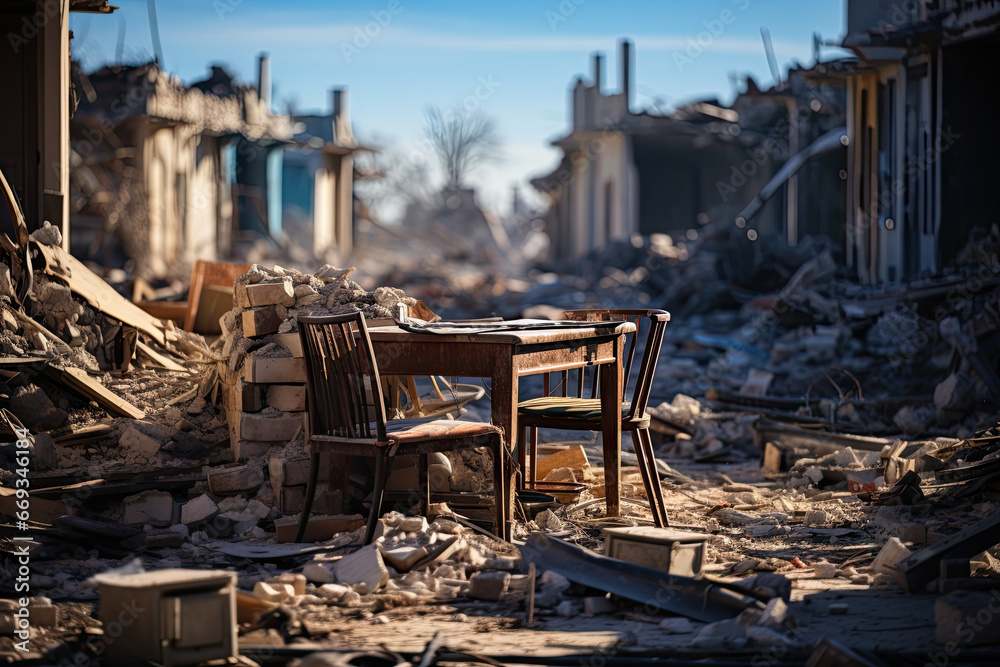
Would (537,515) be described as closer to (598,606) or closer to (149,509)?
(598,606)

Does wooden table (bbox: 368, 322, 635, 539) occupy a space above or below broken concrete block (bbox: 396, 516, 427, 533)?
above

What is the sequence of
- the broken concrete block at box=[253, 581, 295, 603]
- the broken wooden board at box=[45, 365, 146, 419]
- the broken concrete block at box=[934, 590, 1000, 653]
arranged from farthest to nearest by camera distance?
the broken wooden board at box=[45, 365, 146, 419] < the broken concrete block at box=[253, 581, 295, 603] < the broken concrete block at box=[934, 590, 1000, 653]

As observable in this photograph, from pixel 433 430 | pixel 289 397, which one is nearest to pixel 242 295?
pixel 289 397

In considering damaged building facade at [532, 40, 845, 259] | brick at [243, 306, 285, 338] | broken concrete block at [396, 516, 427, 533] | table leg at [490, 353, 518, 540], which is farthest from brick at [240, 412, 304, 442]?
damaged building facade at [532, 40, 845, 259]

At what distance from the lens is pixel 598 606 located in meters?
3.68

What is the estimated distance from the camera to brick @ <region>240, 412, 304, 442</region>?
5223 millimetres

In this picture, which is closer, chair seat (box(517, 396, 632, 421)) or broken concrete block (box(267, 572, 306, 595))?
broken concrete block (box(267, 572, 306, 595))

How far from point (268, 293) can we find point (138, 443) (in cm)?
111

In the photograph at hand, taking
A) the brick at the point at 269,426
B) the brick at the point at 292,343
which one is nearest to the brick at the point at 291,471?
the brick at the point at 269,426

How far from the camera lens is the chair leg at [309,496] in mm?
4465

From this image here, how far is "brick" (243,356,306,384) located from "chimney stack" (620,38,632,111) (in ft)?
75.5

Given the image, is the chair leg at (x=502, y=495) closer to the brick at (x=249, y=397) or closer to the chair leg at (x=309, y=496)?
the chair leg at (x=309, y=496)

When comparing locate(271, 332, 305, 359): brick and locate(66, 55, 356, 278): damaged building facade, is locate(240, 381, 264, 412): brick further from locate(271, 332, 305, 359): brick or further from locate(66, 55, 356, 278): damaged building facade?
locate(66, 55, 356, 278): damaged building facade

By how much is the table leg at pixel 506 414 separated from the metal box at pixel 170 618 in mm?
1644
